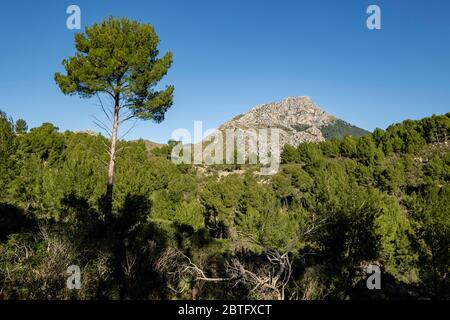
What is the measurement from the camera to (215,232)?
37.5 meters

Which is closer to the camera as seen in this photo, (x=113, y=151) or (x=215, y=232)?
(x=113, y=151)

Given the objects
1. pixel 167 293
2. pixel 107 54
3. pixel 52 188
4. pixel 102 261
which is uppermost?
pixel 107 54

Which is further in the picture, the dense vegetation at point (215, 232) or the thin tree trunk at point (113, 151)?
the thin tree trunk at point (113, 151)

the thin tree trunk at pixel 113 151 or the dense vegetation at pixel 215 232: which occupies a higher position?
the thin tree trunk at pixel 113 151

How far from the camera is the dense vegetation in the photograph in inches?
343

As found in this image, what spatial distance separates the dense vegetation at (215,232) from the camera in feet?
28.6

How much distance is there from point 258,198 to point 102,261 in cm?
2672

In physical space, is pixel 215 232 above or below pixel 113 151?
below

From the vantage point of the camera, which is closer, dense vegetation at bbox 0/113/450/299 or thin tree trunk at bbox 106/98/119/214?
dense vegetation at bbox 0/113/450/299

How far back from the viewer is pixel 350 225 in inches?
741

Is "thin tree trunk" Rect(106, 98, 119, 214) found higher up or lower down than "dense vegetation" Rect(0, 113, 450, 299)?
higher up
